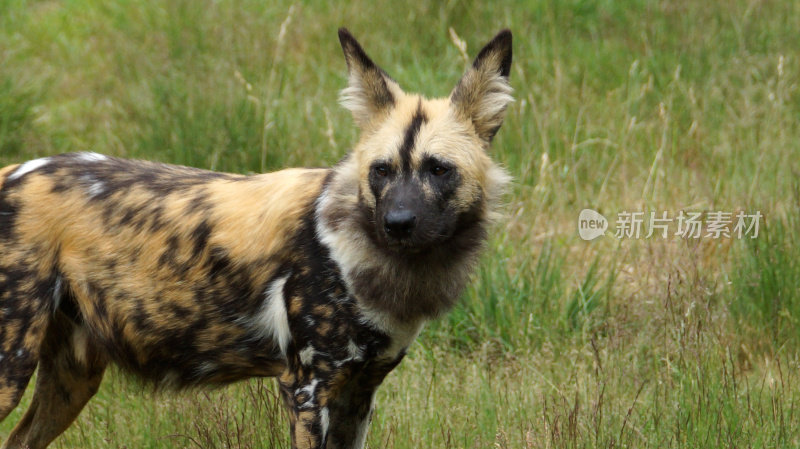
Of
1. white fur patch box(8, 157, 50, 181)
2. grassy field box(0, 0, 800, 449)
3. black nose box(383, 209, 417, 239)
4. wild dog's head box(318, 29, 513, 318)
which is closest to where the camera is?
black nose box(383, 209, 417, 239)

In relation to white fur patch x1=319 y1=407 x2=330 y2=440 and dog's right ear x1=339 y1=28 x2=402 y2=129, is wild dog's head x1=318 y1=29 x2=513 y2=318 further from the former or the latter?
white fur patch x1=319 y1=407 x2=330 y2=440

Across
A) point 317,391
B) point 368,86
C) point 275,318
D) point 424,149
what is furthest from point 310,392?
point 368,86

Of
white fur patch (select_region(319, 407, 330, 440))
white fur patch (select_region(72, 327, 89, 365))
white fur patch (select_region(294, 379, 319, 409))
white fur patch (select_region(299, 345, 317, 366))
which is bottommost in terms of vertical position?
white fur patch (select_region(72, 327, 89, 365))

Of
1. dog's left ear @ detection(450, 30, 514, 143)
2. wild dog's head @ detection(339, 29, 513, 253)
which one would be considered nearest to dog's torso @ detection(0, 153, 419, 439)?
wild dog's head @ detection(339, 29, 513, 253)

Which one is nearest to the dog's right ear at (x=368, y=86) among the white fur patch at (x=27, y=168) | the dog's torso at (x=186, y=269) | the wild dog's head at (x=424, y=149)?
the wild dog's head at (x=424, y=149)

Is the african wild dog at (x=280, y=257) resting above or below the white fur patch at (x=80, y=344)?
above

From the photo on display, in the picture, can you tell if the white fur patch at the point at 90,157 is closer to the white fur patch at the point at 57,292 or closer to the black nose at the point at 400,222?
the white fur patch at the point at 57,292

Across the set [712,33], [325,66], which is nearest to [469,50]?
[325,66]

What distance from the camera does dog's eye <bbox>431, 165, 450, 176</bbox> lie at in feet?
10.6

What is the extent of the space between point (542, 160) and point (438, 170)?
7.68 feet

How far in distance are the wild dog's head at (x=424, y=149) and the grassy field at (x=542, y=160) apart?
75cm

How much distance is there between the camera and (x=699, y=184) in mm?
5648

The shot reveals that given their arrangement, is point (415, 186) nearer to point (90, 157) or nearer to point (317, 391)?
point (317, 391)

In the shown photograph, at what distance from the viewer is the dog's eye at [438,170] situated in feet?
10.6
